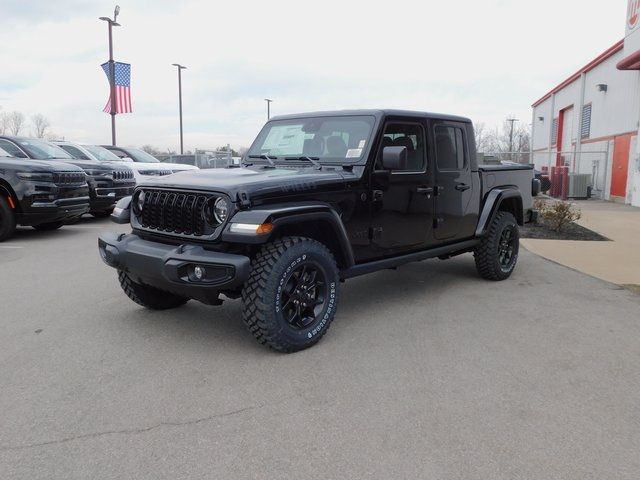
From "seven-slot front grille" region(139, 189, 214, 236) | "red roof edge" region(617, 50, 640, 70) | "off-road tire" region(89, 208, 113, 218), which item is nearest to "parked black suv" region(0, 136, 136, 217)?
"off-road tire" region(89, 208, 113, 218)

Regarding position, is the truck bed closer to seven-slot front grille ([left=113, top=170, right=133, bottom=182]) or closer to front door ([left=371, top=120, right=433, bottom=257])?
front door ([left=371, top=120, right=433, bottom=257])

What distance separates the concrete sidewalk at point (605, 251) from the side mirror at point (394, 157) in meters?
3.53

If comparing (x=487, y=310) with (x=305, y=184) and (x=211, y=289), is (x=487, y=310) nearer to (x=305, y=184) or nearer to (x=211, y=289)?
(x=305, y=184)

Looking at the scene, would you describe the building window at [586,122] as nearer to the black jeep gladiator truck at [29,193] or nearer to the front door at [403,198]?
the front door at [403,198]

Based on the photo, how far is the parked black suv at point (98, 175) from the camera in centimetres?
1102

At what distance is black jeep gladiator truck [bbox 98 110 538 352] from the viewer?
12.5 feet

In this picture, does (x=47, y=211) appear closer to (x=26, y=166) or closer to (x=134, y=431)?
(x=26, y=166)

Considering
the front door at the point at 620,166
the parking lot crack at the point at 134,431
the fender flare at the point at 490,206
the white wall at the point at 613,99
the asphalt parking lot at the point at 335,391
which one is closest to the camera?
the asphalt parking lot at the point at 335,391

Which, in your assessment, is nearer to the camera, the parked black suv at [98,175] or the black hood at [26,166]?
the black hood at [26,166]

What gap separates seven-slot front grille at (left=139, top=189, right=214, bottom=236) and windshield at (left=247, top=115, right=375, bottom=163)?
4.29ft

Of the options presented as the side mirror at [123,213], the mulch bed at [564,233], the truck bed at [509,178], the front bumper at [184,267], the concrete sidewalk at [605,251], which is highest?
the truck bed at [509,178]

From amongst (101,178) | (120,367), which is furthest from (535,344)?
(101,178)

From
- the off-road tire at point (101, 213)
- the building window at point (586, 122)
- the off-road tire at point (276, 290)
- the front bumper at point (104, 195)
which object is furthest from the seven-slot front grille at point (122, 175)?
the building window at point (586, 122)

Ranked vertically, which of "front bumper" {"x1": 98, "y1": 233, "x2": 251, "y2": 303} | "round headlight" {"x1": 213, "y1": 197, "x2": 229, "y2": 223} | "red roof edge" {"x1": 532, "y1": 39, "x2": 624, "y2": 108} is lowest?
"front bumper" {"x1": 98, "y1": 233, "x2": 251, "y2": 303}
